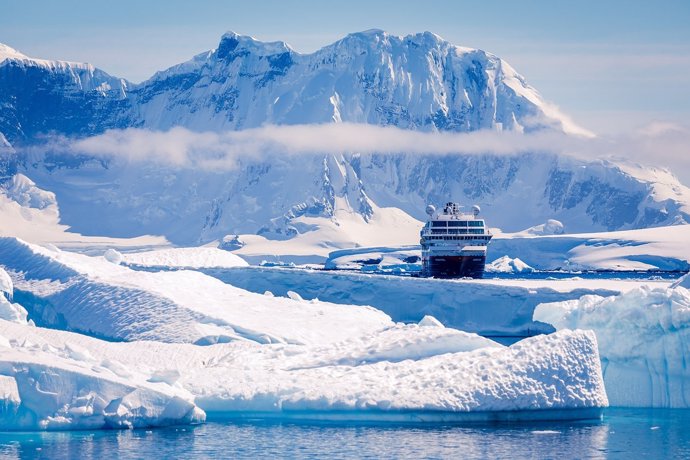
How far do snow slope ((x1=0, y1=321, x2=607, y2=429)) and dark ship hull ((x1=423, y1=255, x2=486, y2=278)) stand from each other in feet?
176

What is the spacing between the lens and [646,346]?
3691cm

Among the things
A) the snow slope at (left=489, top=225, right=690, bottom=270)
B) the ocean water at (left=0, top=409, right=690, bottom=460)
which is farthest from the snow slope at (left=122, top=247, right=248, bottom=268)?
the ocean water at (left=0, top=409, right=690, bottom=460)

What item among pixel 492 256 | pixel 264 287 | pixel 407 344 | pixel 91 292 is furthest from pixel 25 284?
pixel 492 256

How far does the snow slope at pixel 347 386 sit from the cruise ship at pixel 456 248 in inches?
2120

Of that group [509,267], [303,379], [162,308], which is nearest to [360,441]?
[303,379]

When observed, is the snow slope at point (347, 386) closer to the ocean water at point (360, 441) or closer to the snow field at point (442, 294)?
the ocean water at point (360, 441)

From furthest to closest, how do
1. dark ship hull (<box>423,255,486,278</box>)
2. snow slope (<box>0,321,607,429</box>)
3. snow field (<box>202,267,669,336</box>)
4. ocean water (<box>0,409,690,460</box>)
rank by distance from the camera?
dark ship hull (<box>423,255,486,278</box>) < snow field (<box>202,267,669,336</box>) < snow slope (<box>0,321,607,429</box>) < ocean water (<box>0,409,690,460</box>)

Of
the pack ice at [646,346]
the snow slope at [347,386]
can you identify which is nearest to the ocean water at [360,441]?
the snow slope at [347,386]

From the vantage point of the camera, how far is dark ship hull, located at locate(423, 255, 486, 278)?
295ft

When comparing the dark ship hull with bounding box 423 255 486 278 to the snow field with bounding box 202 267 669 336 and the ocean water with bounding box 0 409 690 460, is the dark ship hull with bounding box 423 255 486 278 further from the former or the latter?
the ocean water with bounding box 0 409 690 460

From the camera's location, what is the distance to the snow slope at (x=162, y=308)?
47.1m

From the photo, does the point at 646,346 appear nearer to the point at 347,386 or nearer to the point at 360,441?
the point at 347,386

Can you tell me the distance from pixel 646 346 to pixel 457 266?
5304cm

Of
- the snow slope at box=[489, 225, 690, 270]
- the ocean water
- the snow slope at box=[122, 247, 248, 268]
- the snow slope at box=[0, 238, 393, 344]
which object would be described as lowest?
the ocean water
